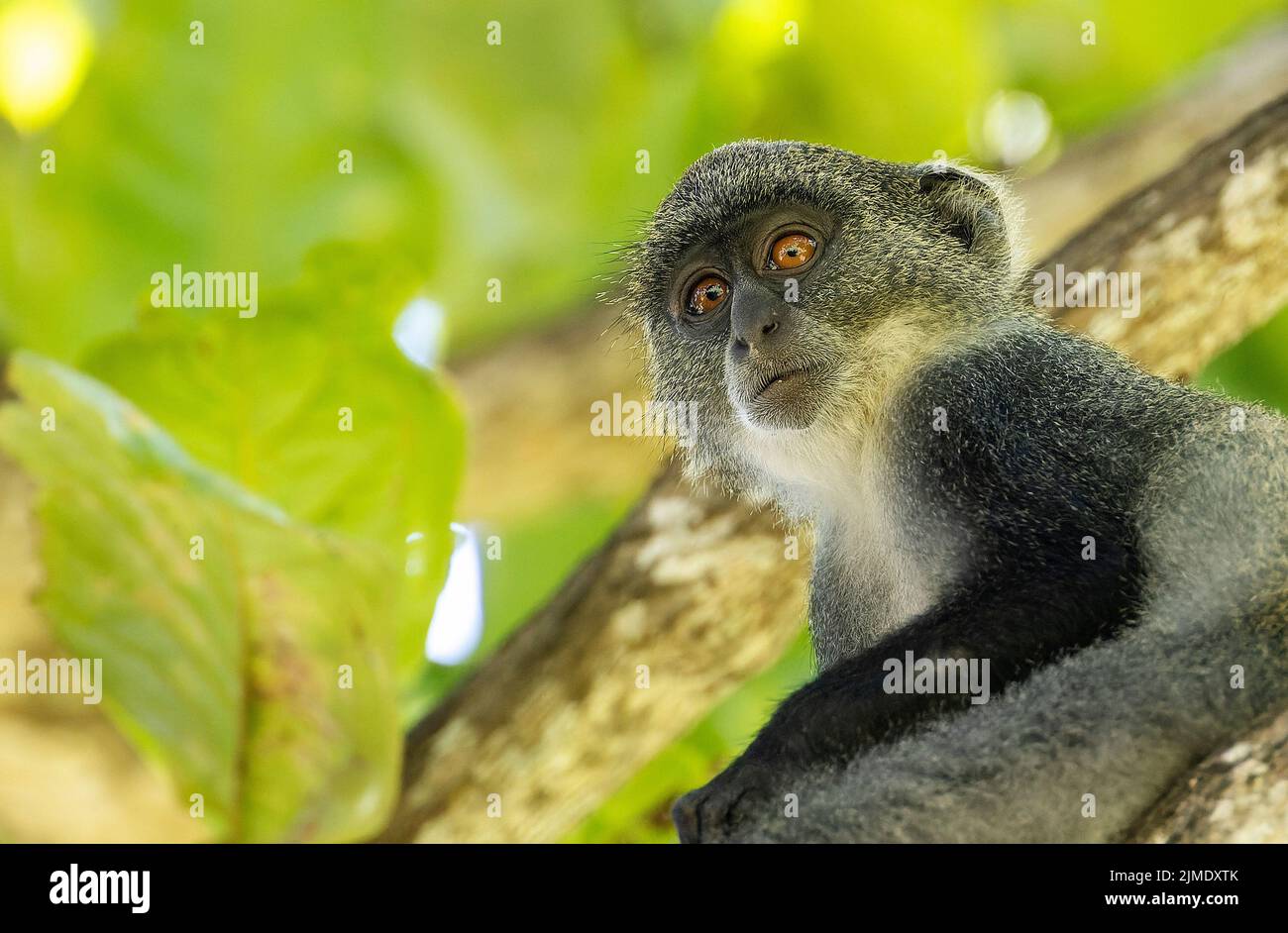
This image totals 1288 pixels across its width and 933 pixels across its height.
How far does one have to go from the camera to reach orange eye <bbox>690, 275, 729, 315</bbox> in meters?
5.59

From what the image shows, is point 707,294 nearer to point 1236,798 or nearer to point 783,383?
point 783,383

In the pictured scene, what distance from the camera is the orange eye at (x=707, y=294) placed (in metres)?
5.59

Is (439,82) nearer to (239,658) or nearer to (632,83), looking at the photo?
(632,83)

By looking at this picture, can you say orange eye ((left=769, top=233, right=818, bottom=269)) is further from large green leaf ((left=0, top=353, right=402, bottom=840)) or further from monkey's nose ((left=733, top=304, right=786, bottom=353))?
large green leaf ((left=0, top=353, right=402, bottom=840))

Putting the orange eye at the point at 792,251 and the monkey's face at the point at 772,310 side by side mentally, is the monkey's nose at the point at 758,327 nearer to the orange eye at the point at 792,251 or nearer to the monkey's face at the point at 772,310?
the monkey's face at the point at 772,310

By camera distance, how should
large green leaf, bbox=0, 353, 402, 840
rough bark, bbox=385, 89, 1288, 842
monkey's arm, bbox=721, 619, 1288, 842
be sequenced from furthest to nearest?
rough bark, bbox=385, 89, 1288, 842 → large green leaf, bbox=0, 353, 402, 840 → monkey's arm, bbox=721, 619, 1288, 842

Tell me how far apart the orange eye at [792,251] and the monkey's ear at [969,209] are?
59 cm

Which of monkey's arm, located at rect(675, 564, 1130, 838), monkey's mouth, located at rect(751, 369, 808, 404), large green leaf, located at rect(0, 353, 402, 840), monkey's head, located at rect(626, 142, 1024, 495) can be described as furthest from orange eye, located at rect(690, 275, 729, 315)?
monkey's arm, located at rect(675, 564, 1130, 838)

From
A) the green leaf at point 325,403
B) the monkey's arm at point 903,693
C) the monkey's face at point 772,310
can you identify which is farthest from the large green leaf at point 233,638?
the monkey's arm at point 903,693

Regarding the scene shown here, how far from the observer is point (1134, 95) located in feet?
32.9

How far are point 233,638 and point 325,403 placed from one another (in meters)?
1.15

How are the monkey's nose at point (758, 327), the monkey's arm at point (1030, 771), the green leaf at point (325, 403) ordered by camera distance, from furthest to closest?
1. the green leaf at point (325, 403)
2. the monkey's nose at point (758, 327)
3. the monkey's arm at point (1030, 771)

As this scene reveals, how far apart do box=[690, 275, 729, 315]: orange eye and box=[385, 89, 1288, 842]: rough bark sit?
40.2 inches
